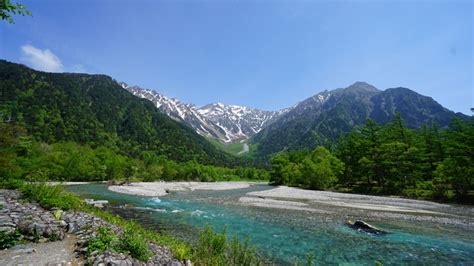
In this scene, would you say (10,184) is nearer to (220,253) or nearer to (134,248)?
(134,248)

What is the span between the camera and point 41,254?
8742 millimetres

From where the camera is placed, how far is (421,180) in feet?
178

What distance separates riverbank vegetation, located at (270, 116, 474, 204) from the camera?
138 ft

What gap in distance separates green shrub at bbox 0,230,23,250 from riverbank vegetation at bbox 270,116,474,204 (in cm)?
5328

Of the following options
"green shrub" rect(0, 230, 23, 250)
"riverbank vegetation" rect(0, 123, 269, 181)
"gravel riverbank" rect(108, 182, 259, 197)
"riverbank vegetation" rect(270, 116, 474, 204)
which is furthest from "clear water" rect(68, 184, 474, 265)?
"riverbank vegetation" rect(0, 123, 269, 181)

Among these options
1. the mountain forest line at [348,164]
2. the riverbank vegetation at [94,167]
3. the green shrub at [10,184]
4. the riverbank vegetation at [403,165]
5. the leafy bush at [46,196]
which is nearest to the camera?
the leafy bush at [46,196]

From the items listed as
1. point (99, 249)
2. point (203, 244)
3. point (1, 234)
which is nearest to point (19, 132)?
point (1, 234)

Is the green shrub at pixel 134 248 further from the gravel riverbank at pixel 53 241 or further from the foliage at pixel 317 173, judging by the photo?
the foliage at pixel 317 173

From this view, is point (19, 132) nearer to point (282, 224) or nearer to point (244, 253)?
point (244, 253)

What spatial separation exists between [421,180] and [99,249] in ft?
211

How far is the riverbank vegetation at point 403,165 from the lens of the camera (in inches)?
1658

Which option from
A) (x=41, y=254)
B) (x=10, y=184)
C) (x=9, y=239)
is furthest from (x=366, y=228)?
(x=10, y=184)

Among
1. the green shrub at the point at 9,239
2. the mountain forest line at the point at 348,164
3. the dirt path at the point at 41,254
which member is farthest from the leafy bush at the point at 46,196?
the dirt path at the point at 41,254

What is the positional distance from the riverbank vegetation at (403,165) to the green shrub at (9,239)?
175ft
